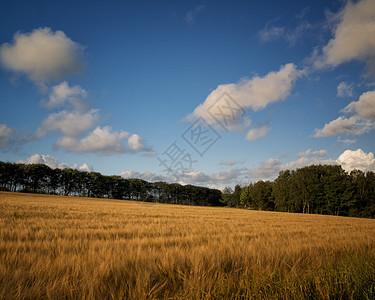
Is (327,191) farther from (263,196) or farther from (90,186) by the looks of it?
(90,186)

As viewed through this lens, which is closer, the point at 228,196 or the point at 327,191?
the point at 327,191

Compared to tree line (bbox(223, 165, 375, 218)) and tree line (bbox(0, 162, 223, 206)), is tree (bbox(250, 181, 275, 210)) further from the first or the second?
tree line (bbox(0, 162, 223, 206))

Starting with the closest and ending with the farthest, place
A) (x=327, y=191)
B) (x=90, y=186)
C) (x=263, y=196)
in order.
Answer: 1. (x=327, y=191)
2. (x=263, y=196)
3. (x=90, y=186)

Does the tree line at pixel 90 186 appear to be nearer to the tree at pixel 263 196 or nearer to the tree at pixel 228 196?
the tree at pixel 228 196

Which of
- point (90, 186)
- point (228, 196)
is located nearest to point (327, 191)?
point (228, 196)

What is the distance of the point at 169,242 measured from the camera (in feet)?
14.9

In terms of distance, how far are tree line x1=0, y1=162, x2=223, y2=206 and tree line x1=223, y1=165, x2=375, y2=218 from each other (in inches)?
2546

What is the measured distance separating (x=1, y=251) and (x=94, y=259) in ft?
6.77

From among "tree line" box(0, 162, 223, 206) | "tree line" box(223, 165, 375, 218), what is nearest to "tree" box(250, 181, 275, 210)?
"tree line" box(223, 165, 375, 218)

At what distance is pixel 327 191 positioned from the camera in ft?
172

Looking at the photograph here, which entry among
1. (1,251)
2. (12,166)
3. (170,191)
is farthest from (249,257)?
(170,191)

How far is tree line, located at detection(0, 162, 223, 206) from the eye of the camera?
7706 centimetres

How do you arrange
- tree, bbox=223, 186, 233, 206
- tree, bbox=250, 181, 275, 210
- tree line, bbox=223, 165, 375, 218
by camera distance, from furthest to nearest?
tree, bbox=223, 186, 233, 206 < tree, bbox=250, 181, 275, 210 < tree line, bbox=223, 165, 375, 218

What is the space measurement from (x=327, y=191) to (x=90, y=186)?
99913mm
